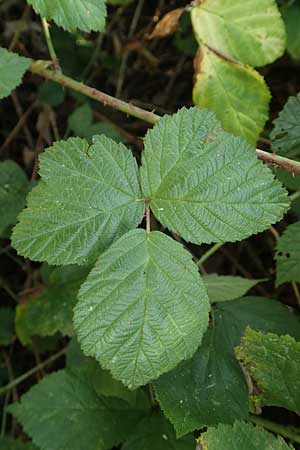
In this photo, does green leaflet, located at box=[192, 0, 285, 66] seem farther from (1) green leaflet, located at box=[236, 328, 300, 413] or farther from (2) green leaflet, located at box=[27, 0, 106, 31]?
(1) green leaflet, located at box=[236, 328, 300, 413]

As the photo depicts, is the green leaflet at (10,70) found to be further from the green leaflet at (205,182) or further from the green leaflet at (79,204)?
the green leaflet at (205,182)

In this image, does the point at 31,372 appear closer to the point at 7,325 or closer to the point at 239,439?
the point at 7,325

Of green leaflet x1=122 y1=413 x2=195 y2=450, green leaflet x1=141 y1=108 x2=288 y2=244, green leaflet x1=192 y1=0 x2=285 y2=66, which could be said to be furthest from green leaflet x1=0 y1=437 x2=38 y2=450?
green leaflet x1=192 y1=0 x2=285 y2=66

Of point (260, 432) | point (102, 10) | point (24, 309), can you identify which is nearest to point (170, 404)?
point (260, 432)

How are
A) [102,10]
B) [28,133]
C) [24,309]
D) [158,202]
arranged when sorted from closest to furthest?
[158,202] < [102,10] < [24,309] < [28,133]

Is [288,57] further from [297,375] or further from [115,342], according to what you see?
[115,342]

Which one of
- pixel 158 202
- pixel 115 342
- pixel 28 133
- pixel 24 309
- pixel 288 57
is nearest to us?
pixel 115 342
